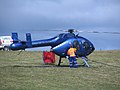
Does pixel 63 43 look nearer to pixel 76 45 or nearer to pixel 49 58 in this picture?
pixel 76 45

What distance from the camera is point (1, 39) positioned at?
58531 mm

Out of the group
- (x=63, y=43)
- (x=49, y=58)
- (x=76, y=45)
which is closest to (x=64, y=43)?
(x=63, y=43)

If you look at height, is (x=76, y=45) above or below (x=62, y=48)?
above

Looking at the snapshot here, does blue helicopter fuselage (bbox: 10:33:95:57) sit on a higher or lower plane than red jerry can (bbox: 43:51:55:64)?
higher

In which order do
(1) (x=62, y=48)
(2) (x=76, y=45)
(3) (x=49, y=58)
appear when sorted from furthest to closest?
1. (3) (x=49, y=58)
2. (2) (x=76, y=45)
3. (1) (x=62, y=48)

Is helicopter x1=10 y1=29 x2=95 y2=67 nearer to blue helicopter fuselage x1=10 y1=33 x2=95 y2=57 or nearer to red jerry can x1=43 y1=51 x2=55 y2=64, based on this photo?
blue helicopter fuselage x1=10 y1=33 x2=95 y2=57

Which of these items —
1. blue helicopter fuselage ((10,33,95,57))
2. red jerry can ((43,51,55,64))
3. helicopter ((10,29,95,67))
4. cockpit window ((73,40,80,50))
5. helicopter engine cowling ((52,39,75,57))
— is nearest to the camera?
helicopter ((10,29,95,67))

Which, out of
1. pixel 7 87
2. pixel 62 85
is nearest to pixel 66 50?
pixel 62 85

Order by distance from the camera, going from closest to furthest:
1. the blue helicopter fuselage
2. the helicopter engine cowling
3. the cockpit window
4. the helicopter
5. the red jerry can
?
the helicopter, the blue helicopter fuselage, the helicopter engine cowling, the cockpit window, the red jerry can

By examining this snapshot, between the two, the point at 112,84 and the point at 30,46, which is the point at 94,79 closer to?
the point at 112,84

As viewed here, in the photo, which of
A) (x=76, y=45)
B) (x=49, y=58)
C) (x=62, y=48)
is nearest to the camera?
(x=62, y=48)

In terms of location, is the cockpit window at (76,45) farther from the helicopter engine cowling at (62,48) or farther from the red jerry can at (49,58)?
the red jerry can at (49,58)

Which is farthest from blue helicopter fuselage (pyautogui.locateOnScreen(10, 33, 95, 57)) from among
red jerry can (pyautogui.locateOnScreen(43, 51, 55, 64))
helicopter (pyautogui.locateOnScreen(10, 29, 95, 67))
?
red jerry can (pyautogui.locateOnScreen(43, 51, 55, 64))

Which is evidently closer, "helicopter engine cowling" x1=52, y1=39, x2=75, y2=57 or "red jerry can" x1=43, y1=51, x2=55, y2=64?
"helicopter engine cowling" x1=52, y1=39, x2=75, y2=57
